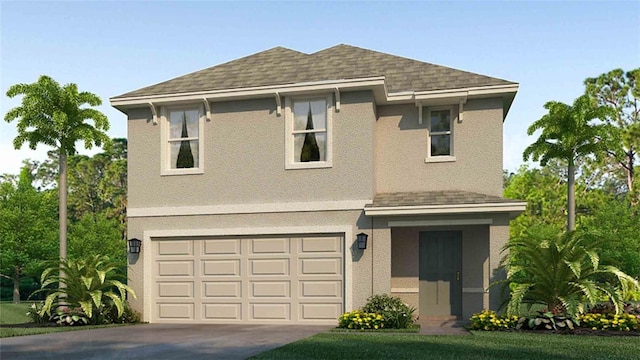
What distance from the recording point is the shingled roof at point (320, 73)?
15617mm

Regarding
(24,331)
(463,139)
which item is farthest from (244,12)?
(24,331)

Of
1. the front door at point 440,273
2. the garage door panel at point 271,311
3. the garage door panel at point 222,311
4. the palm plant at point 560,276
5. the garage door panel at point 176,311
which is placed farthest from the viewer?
the garage door panel at point 176,311

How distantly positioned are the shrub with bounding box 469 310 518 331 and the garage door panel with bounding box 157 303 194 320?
6.88 meters

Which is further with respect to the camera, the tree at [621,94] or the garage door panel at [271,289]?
the tree at [621,94]

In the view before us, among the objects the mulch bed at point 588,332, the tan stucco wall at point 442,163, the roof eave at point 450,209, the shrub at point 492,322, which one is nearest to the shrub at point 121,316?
the roof eave at point 450,209

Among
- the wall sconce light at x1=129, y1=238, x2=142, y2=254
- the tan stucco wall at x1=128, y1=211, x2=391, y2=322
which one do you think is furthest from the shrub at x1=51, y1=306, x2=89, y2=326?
the wall sconce light at x1=129, y1=238, x2=142, y2=254

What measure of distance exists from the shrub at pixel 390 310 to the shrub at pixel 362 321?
147 millimetres

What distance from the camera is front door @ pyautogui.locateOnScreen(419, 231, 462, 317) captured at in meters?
15.4

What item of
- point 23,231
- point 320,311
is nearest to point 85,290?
point 320,311

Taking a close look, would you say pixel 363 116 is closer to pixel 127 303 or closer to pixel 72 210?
pixel 127 303

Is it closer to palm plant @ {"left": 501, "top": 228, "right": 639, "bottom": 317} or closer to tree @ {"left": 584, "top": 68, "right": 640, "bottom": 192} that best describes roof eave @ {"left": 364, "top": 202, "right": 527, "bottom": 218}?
palm plant @ {"left": 501, "top": 228, "right": 639, "bottom": 317}

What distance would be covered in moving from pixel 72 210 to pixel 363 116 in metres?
41.9

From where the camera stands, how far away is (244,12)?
1346cm

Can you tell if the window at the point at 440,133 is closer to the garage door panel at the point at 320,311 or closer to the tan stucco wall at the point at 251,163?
the tan stucco wall at the point at 251,163
